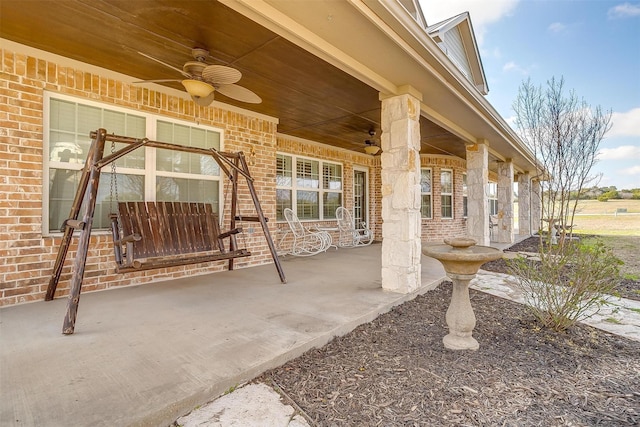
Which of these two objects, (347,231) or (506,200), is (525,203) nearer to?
(506,200)

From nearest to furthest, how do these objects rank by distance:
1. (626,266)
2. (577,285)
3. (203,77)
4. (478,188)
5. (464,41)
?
(577,285) → (203,77) → (626,266) → (478,188) → (464,41)

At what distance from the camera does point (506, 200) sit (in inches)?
325

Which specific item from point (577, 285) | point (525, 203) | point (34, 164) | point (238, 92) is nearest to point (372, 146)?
point (238, 92)

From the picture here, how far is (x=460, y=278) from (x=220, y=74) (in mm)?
2732

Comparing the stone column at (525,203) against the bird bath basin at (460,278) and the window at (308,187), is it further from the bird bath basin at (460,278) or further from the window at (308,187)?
the bird bath basin at (460,278)

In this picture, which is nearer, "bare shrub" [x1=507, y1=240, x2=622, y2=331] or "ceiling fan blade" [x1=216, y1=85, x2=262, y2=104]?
"bare shrub" [x1=507, y1=240, x2=622, y2=331]

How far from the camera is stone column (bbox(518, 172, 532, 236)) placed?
1039 cm

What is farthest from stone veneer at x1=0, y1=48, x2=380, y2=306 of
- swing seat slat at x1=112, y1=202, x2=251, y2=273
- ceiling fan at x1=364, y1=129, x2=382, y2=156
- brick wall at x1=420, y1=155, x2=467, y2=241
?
brick wall at x1=420, y1=155, x2=467, y2=241

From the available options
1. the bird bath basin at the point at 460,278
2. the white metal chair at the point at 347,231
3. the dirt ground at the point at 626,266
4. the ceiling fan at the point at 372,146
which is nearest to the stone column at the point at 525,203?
the dirt ground at the point at 626,266

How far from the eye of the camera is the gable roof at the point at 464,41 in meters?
7.13

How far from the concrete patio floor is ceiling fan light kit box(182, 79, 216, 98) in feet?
6.94

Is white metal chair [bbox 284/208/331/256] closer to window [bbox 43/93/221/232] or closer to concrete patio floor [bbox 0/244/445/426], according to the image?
window [bbox 43/93/221/232]

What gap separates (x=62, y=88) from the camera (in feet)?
10.5

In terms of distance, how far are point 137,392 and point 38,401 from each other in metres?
0.44
